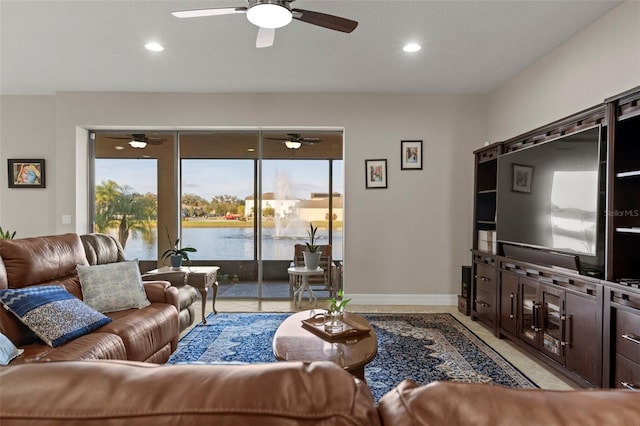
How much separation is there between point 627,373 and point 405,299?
273 cm

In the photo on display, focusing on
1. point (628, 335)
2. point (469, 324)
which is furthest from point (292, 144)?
point (628, 335)

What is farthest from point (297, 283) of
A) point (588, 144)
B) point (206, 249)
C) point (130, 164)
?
point (588, 144)

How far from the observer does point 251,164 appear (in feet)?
16.4

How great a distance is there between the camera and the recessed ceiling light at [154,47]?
3.28 m

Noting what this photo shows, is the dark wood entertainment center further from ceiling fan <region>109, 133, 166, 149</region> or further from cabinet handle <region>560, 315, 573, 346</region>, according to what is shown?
ceiling fan <region>109, 133, 166, 149</region>

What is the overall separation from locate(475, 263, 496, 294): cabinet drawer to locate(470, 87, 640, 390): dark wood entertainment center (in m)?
0.33

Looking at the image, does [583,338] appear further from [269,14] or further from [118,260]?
[118,260]

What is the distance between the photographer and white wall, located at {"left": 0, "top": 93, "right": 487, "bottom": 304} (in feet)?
15.3

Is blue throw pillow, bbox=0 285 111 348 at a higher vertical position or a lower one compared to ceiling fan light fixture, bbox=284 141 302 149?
lower

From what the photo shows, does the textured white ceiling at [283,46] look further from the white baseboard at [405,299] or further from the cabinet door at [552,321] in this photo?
the white baseboard at [405,299]

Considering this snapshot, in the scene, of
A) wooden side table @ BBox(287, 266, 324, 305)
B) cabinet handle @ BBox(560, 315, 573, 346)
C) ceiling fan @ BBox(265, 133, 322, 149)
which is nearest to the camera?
cabinet handle @ BBox(560, 315, 573, 346)

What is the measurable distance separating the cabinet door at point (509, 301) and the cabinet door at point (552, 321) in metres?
0.36

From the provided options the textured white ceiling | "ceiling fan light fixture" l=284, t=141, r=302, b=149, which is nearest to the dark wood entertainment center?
the textured white ceiling

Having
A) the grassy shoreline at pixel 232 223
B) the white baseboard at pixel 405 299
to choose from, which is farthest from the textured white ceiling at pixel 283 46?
the white baseboard at pixel 405 299
